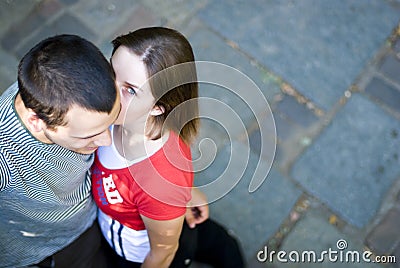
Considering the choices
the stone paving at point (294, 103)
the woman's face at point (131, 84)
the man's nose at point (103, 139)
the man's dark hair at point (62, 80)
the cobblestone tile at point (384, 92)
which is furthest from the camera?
the cobblestone tile at point (384, 92)

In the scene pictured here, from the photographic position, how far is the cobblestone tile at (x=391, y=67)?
373cm

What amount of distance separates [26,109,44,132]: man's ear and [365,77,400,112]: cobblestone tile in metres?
2.49

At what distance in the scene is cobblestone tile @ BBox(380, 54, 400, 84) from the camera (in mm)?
3734

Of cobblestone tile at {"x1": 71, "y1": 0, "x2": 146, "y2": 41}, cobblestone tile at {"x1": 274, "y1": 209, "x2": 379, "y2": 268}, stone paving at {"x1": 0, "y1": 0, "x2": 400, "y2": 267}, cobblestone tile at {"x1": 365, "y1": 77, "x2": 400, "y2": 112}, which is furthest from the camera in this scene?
cobblestone tile at {"x1": 71, "y1": 0, "x2": 146, "y2": 41}

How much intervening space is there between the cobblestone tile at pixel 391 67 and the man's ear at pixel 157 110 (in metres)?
2.17

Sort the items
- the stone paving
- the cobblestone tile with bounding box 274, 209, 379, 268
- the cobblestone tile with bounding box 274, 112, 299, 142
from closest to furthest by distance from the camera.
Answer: the cobblestone tile with bounding box 274, 209, 379, 268 < the stone paving < the cobblestone tile with bounding box 274, 112, 299, 142

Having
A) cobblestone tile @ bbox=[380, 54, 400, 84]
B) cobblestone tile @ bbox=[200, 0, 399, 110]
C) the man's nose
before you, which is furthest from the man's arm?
cobblestone tile @ bbox=[380, 54, 400, 84]

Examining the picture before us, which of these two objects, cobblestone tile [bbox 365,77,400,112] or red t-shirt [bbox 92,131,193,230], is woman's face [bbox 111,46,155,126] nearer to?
red t-shirt [bbox 92,131,193,230]

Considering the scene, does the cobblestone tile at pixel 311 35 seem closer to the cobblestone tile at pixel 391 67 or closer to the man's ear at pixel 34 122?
the cobblestone tile at pixel 391 67

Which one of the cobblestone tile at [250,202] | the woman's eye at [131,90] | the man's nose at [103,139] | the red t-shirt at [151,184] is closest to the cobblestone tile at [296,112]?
the cobblestone tile at [250,202]

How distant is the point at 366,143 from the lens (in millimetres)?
3516

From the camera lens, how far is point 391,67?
377 centimetres

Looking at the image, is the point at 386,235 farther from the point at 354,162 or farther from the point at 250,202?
the point at 250,202

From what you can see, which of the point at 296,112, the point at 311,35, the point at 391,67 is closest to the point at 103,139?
the point at 296,112
